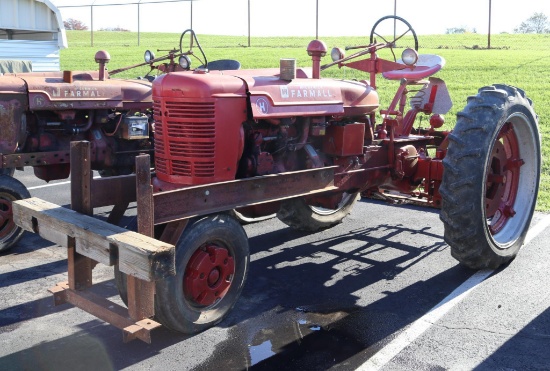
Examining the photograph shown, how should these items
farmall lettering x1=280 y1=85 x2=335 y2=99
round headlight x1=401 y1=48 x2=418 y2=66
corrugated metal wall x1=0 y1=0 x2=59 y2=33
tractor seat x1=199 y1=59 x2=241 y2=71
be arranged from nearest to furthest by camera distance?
A: farmall lettering x1=280 y1=85 x2=335 y2=99 < round headlight x1=401 y1=48 x2=418 y2=66 < tractor seat x1=199 y1=59 x2=241 y2=71 < corrugated metal wall x1=0 y1=0 x2=59 y2=33

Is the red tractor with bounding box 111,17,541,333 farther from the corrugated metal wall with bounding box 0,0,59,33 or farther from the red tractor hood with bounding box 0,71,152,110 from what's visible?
the corrugated metal wall with bounding box 0,0,59,33

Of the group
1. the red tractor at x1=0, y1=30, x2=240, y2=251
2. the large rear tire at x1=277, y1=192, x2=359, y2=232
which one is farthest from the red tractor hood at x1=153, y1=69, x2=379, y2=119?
the red tractor at x1=0, y1=30, x2=240, y2=251

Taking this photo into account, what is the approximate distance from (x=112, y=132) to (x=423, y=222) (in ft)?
11.5

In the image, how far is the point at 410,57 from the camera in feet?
19.9

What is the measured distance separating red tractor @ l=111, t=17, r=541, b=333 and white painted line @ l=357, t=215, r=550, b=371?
153 mm

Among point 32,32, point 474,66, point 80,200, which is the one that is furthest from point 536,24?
point 80,200

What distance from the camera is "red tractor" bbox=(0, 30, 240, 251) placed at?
20.9 ft

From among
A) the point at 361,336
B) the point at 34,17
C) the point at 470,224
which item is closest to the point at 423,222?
the point at 470,224

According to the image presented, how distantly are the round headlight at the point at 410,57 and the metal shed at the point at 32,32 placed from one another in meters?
10.8

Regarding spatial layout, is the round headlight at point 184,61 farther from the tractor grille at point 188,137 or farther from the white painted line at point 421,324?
the white painted line at point 421,324

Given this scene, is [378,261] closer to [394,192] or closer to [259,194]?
[394,192]

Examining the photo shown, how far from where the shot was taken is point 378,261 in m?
5.76

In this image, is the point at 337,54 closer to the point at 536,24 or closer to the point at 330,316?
→ the point at 330,316

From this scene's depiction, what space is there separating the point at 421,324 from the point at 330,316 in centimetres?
62
